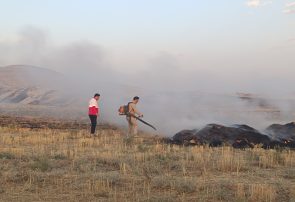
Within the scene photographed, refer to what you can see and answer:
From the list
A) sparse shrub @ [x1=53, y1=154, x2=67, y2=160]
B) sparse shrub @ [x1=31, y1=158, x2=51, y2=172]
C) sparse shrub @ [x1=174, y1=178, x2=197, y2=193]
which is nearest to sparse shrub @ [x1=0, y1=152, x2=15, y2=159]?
sparse shrub @ [x1=53, y1=154, x2=67, y2=160]

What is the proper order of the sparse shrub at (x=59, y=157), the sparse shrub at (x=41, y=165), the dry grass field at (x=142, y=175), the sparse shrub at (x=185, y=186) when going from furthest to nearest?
the sparse shrub at (x=59, y=157), the sparse shrub at (x=41, y=165), the sparse shrub at (x=185, y=186), the dry grass field at (x=142, y=175)

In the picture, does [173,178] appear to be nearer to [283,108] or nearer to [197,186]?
[197,186]

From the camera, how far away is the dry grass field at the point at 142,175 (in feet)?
29.3

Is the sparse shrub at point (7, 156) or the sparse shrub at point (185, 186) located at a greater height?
the sparse shrub at point (7, 156)

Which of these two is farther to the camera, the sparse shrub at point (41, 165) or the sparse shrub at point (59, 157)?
the sparse shrub at point (59, 157)

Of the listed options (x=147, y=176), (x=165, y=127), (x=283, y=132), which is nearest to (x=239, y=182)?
(x=147, y=176)

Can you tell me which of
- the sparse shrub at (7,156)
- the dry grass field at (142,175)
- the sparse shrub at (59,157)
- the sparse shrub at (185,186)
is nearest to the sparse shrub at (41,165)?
the dry grass field at (142,175)

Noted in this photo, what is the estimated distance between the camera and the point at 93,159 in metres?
13.0

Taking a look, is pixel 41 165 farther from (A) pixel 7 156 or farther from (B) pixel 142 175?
(B) pixel 142 175

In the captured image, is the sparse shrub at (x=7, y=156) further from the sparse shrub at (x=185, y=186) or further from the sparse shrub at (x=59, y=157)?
the sparse shrub at (x=185, y=186)

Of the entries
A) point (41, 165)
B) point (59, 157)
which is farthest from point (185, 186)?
point (59, 157)

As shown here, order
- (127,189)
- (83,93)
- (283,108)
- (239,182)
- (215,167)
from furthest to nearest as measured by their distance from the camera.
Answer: (83,93), (283,108), (215,167), (239,182), (127,189)

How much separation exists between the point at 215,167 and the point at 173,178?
182 cm

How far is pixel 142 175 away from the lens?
1066 centimetres
